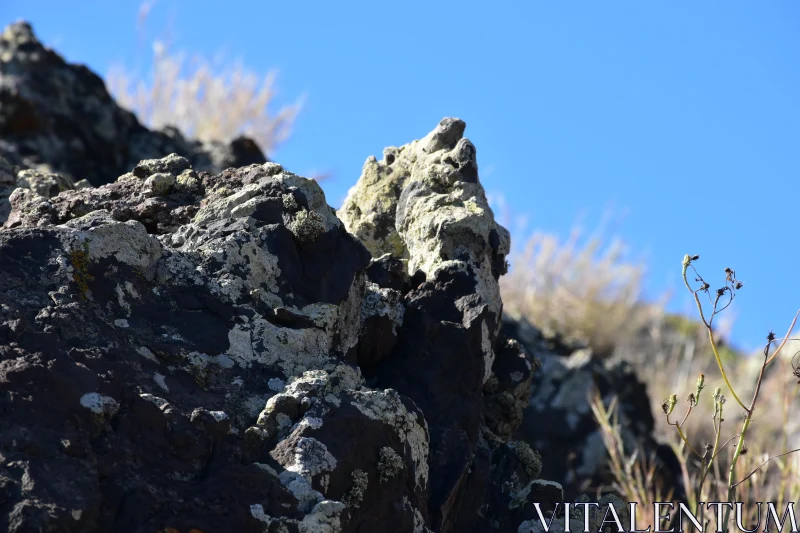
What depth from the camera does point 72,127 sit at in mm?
6617

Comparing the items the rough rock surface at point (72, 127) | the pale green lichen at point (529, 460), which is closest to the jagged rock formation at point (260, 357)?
the pale green lichen at point (529, 460)

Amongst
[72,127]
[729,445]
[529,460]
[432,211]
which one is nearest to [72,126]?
[72,127]

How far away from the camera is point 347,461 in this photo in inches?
115

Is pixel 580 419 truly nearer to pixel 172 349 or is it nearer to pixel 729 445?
pixel 729 445

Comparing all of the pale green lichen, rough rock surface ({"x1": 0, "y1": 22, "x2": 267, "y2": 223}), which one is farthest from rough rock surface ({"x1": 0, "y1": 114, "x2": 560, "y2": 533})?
rough rock surface ({"x1": 0, "y1": 22, "x2": 267, "y2": 223})

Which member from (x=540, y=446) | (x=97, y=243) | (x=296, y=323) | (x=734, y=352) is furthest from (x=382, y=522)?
(x=734, y=352)

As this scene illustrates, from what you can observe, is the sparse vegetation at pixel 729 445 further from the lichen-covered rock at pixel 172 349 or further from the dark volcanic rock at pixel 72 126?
the dark volcanic rock at pixel 72 126

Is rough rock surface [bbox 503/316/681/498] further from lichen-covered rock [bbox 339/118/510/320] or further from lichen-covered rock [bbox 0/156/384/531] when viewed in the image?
lichen-covered rock [bbox 0/156/384/531]

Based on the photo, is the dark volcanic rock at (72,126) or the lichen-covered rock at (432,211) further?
the dark volcanic rock at (72,126)

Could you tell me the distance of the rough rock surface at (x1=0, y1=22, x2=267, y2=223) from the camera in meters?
6.42

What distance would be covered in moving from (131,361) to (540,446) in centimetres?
487

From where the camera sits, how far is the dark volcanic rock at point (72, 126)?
6418 millimetres

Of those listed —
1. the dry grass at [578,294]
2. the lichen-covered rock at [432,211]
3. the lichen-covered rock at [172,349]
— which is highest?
the dry grass at [578,294]

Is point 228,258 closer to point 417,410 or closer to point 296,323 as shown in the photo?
point 296,323
